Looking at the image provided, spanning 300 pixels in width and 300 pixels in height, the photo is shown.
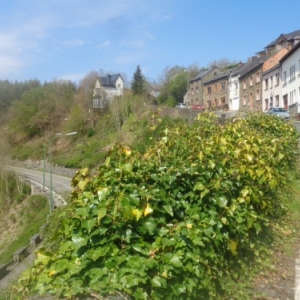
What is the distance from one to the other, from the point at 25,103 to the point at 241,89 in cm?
2882

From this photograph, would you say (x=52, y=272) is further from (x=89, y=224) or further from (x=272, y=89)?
(x=272, y=89)

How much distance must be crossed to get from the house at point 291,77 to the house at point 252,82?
5.67 metres

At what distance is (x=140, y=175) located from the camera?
159 inches

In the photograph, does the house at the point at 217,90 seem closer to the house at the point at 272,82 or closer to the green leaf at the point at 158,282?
the house at the point at 272,82

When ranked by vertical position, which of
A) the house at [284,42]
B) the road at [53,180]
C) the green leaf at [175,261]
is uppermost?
the house at [284,42]

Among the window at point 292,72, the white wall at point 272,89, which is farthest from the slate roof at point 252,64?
the window at point 292,72

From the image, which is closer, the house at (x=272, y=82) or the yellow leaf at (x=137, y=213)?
the yellow leaf at (x=137, y=213)

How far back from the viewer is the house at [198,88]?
73.7 meters

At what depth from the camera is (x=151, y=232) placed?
3465 millimetres

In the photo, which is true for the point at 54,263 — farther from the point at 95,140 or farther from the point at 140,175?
the point at 95,140

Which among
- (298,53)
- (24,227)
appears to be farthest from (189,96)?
(24,227)

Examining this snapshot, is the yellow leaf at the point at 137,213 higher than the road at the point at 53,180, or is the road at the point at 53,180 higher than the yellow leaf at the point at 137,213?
the yellow leaf at the point at 137,213

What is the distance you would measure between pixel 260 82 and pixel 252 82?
8.28ft

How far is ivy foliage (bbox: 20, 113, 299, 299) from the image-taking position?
3234 millimetres
